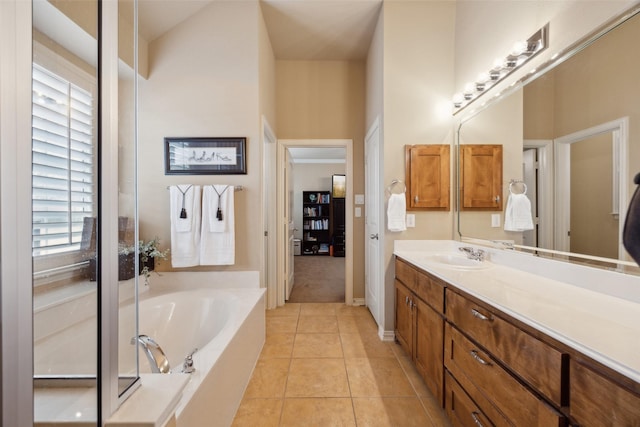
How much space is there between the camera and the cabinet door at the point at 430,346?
4.83 ft

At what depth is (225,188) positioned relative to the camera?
2256 millimetres

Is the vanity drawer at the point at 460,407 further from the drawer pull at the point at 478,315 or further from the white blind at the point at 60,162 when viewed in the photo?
the white blind at the point at 60,162

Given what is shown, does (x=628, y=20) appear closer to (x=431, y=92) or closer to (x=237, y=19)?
(x=431, y=92)

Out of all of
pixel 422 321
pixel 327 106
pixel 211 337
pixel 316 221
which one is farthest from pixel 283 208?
pixel 316 221

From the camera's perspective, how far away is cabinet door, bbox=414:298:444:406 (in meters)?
1.47

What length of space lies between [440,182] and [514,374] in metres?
1.68

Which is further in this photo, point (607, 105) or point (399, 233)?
point (399, 233)

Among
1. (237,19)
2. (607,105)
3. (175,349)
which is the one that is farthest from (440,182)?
(175,349)

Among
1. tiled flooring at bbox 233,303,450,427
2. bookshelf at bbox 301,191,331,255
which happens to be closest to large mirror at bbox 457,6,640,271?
tiled flooring at bbox 233,303,450,427

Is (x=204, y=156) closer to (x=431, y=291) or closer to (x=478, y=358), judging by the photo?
(x=431, y=291)

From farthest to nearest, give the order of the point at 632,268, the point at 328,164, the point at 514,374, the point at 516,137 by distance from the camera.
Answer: the point at 328,164, the point at 516,137, the point at 632,268, the point at 514,374

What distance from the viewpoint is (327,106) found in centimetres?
321

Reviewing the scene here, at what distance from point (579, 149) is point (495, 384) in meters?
1.14

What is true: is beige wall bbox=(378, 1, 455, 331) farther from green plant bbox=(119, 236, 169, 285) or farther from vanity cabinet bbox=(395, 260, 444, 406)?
green plant bbox=(119, 236, 169, 285)
